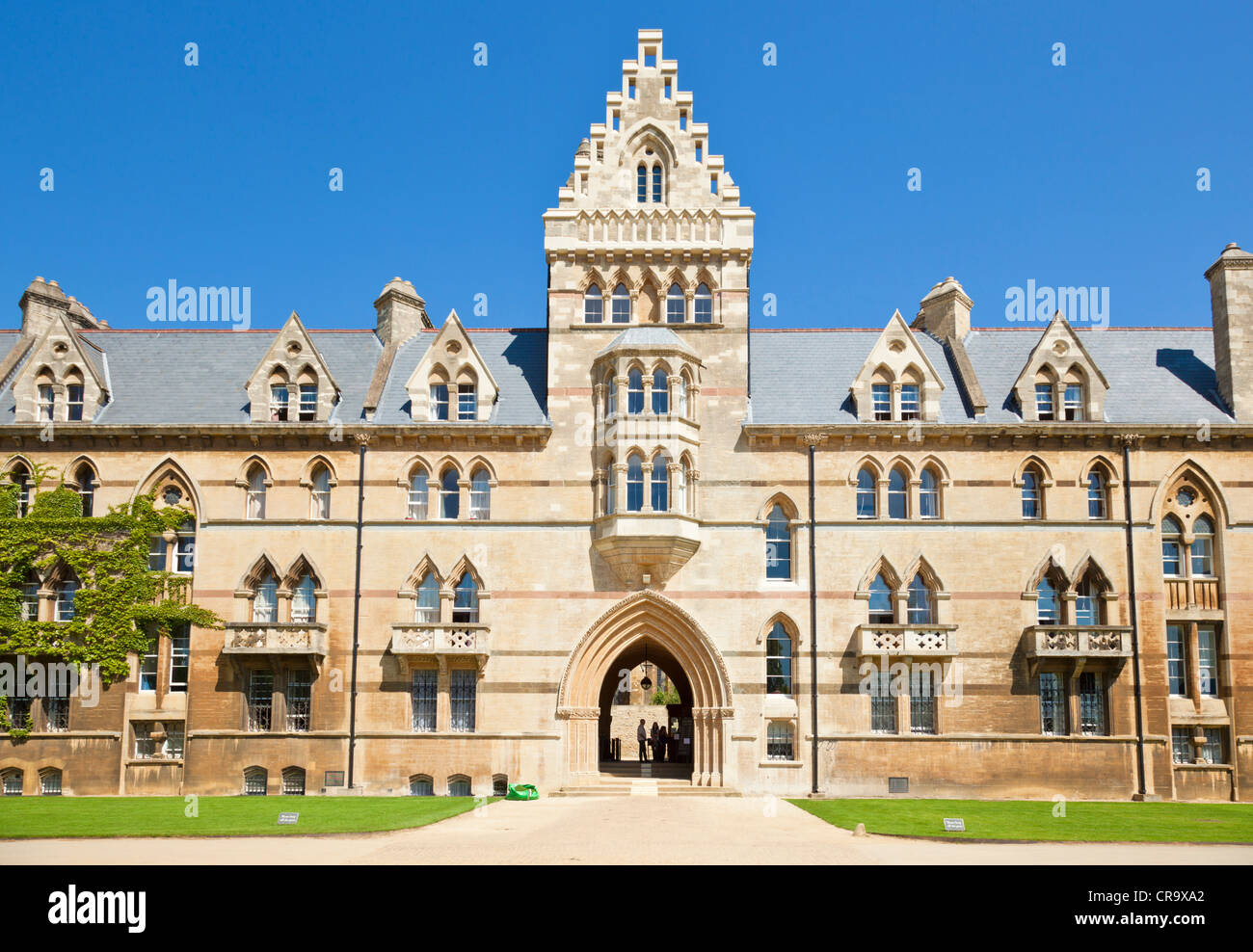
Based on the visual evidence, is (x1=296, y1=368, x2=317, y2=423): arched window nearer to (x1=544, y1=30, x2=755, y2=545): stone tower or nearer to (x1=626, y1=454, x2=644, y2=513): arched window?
(x1=544, y1=30, x2=755, y2=545): stone tower

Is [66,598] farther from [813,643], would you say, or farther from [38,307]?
[813,643]

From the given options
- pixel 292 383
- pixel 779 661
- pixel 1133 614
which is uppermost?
pixel 292 383

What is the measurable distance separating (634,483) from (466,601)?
6270 millimetres

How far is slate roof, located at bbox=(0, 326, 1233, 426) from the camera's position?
127ft

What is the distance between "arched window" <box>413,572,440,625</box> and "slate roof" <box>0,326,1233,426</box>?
513cm

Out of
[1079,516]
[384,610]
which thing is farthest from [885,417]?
[384,610]

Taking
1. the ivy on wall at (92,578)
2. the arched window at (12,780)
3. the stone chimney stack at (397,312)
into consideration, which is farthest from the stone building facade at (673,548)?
the stone chimney stack at (397,312)

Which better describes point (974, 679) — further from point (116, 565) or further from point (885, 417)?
point (116, 565)

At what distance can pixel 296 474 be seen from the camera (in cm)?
3797

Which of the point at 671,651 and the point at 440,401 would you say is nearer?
the point at 671,651

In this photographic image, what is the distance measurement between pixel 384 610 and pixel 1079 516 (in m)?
21.2

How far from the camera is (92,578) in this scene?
1463 inches

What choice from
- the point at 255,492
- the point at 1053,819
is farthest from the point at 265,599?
the point at 1053,819

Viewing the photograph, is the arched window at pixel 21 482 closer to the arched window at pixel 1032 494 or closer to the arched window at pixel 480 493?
the arched window at pixel 480 493
